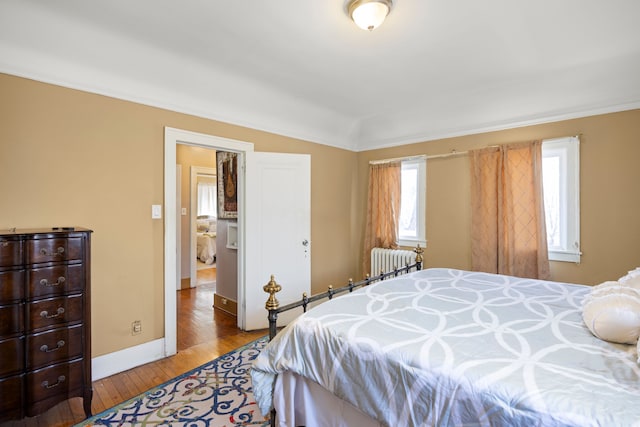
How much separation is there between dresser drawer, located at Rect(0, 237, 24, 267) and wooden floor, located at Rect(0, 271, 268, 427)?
1063 mm

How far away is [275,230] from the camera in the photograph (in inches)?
139

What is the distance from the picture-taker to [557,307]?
1725 mm

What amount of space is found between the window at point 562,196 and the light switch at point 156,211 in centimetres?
381

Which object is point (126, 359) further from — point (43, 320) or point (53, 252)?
point (53, 252)

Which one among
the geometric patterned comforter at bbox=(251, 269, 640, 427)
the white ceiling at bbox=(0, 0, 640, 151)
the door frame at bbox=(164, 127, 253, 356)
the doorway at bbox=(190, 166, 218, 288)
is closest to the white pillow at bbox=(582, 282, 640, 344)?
the geometric patterned comforter at bbox=(251, 269, 640, 427)

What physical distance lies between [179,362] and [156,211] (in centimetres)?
137

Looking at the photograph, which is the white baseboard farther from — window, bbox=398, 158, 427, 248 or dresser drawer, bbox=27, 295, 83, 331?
window, bbox=398, 158, 427, 248

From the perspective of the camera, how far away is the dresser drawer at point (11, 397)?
1.69 metres

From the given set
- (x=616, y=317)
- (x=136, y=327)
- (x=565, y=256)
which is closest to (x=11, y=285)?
(x=136, y=327)

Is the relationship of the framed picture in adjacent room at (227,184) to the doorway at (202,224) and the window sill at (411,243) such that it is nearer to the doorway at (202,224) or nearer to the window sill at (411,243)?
the doorway at (202,224)

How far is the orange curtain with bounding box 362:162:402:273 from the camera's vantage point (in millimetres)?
4184

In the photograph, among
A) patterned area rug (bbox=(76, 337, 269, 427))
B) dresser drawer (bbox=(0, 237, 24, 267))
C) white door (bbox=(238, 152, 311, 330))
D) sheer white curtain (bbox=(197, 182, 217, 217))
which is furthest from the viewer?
sheer white curtain (bbox=(197, 182, 217, 217))

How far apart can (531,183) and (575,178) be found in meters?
0.36

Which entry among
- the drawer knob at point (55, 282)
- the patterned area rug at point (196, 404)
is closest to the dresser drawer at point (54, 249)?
the drawer knob at point (55, 282)
